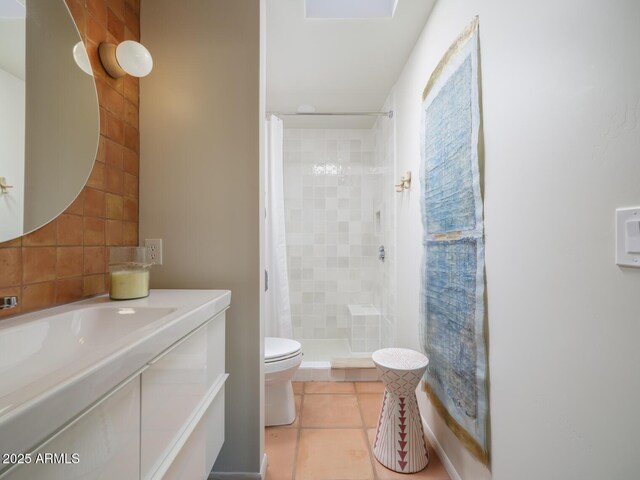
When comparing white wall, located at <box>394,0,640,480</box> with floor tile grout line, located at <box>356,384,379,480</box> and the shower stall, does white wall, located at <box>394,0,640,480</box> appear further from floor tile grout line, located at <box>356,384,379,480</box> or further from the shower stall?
the shower stall

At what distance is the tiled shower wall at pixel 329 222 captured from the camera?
11.3ft

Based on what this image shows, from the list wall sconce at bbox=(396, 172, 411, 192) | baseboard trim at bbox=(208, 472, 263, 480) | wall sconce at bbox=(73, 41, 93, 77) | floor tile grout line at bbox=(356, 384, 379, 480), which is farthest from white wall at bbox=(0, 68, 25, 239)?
wall sconce at bbox=(396, 172, 411, 192)

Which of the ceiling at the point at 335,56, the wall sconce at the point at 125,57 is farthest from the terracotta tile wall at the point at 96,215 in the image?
the ceiling at the point at 335,56

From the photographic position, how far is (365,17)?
174 centimetres

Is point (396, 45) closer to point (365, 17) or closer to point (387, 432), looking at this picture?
point (365, 17)

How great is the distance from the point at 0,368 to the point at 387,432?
1517 millimetres

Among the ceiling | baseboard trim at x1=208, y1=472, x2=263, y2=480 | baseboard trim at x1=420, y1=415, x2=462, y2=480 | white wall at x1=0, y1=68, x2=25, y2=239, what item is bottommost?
baseboard trim at x1=420, y1=415, x2=462, y2=480

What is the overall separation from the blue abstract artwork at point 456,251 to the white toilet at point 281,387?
77 cm

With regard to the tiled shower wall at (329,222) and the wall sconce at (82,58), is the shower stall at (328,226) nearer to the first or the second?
the tiled shower wall at (329,222)

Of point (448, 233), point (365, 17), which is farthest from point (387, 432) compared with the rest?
point (365, 17)

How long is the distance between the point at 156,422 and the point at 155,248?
859mm

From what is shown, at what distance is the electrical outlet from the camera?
1.40 metres

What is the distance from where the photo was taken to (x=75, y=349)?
769 millimetres

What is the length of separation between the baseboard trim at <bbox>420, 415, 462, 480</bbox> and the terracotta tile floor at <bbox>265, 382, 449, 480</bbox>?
0.03 meters
